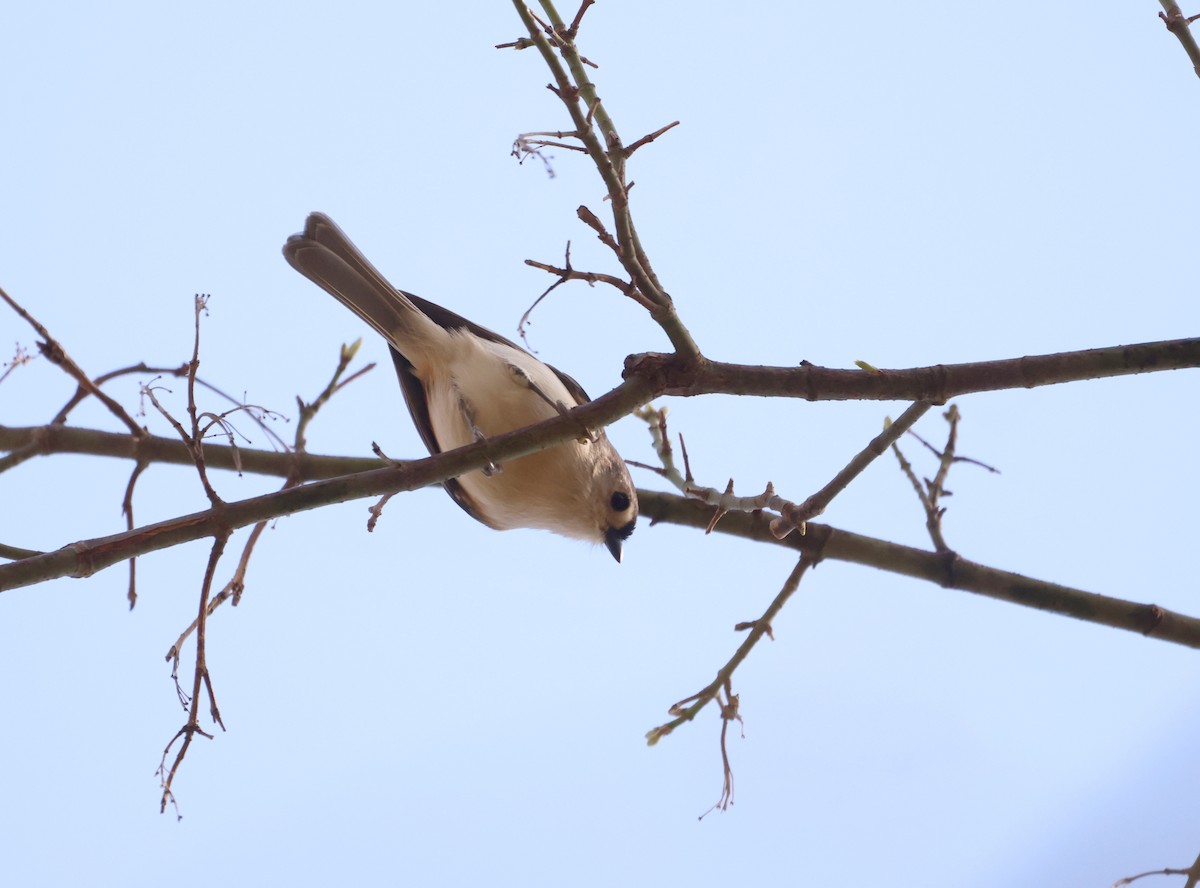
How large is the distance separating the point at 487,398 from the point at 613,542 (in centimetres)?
80

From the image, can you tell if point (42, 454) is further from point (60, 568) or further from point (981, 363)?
point (981, 363)

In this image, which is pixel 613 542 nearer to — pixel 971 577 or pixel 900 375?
pixel 971 577

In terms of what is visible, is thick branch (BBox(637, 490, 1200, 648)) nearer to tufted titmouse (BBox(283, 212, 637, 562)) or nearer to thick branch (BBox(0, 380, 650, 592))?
tufted titmouse (BBox(283, 212, 637, 562))

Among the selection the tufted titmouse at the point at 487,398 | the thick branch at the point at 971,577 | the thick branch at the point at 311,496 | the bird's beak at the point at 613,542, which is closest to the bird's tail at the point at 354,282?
the tufted titmouse at the point at 487,398

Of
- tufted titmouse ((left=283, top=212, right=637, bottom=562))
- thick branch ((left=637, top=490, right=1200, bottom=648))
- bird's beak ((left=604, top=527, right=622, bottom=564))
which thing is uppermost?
tufted titmouse ((left=283, top=212, right=637, bottom=562))

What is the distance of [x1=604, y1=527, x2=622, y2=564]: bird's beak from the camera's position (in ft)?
14.1

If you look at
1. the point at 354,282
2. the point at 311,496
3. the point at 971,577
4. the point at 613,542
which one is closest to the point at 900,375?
the point at 971,577

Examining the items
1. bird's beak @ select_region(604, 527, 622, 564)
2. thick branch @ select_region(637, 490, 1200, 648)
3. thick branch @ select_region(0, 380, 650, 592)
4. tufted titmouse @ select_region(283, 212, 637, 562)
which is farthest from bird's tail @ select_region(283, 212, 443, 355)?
thick branch @ select_region(0, 380, 650, 592)

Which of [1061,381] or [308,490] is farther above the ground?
[308,490]

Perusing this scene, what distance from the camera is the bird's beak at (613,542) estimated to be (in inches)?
170

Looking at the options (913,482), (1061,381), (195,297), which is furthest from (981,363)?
(195,297)

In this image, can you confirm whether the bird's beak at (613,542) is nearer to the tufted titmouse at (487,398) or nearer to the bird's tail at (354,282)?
the tufted titmouse at (487,398)

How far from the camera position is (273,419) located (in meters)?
3.30

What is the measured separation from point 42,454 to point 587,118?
2.34 metres
